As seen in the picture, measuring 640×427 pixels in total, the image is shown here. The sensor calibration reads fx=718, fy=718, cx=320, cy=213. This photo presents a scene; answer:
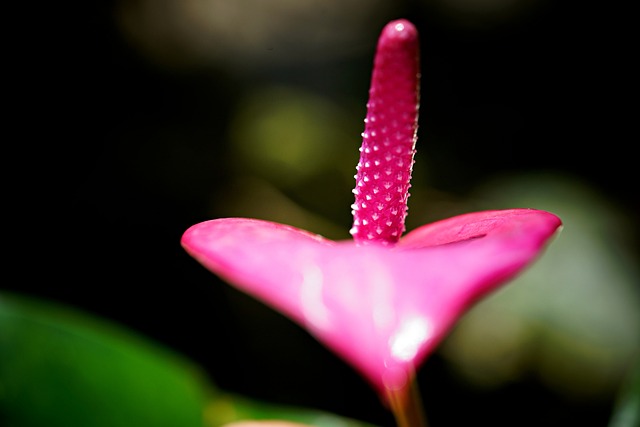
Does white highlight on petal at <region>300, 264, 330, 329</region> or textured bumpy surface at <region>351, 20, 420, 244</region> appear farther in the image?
textured bumpy surface at <region>351, 20, 420, 244</region>

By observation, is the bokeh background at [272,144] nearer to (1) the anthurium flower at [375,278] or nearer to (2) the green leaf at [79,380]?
(2) the green leaf at [79,380]

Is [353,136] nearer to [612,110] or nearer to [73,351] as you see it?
[612,110]

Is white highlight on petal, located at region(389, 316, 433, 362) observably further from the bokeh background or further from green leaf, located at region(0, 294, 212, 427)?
the bokeh background

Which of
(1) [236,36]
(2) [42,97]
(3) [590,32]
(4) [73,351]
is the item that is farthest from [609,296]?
(2) [42,97]

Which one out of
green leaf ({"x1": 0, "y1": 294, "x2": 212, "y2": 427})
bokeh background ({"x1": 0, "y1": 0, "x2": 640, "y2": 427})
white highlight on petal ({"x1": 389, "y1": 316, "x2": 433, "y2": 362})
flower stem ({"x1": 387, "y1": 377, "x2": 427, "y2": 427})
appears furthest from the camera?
bokeh background ({"x1": 0, "y1": 0, "x2": 640, "y2": 427})

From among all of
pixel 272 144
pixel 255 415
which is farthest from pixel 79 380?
pixel 272 144

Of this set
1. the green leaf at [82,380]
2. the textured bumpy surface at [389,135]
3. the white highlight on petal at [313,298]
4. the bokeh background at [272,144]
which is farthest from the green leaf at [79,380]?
the bokeh background at [272,144]

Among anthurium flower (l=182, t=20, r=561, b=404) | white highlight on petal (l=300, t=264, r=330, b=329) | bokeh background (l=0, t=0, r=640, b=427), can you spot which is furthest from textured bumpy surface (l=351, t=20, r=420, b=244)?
bokeh background (l=0, t=0, r=640, b=427)
